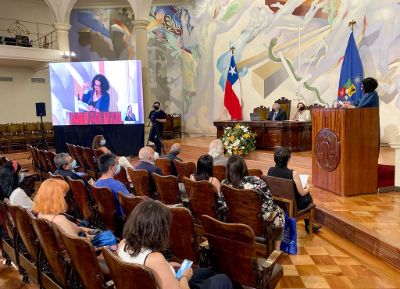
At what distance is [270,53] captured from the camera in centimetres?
1001

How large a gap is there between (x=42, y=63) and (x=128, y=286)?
11.9 metres

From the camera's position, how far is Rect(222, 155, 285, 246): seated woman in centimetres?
277

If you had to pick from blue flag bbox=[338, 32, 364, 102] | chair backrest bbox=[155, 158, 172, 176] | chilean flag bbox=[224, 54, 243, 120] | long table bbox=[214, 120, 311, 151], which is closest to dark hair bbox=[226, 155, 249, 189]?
chair backrest bbox=[155, 158, 172, 176]

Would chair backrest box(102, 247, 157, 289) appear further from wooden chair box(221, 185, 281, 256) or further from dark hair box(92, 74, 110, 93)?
dark hair box(92, 74, 110, 93)

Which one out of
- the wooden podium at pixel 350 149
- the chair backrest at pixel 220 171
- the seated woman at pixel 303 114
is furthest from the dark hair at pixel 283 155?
the seated woman at pixel 303 114

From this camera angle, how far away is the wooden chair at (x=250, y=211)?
2.65 m

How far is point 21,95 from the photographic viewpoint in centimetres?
1285

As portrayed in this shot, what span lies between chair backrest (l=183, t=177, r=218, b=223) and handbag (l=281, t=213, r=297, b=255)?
2.08 ft

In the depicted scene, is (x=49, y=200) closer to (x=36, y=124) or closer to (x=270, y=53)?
(x=270, y=53)

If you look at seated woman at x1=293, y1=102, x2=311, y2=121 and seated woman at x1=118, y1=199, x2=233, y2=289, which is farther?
seated woman at x1=293, y1=102, x2=311, y2=121

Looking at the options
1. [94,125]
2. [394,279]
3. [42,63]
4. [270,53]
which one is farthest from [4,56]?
[394,279]

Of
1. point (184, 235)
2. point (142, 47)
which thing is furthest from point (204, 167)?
point (142, 47)

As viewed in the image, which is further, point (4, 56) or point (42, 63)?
point (42, 63)

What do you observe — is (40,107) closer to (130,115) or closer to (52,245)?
(130,115)
